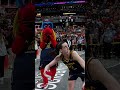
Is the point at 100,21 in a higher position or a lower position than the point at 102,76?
higher

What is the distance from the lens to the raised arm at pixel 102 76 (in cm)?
169

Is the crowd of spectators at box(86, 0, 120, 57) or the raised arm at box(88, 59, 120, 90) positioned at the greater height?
the crowd of spectators at box(86, 0, 120, 57)

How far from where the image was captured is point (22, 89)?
2.63 meters

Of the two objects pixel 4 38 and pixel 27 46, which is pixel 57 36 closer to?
pixel 27 46

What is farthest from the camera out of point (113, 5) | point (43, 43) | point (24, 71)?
point (43, 43)

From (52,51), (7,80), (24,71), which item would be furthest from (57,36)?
(7,80)

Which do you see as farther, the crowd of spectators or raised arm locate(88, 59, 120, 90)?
the crowd of spectators

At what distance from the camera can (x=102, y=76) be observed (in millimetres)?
1729

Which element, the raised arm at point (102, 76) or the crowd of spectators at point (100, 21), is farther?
the crowd of spectators at point (100, 21)

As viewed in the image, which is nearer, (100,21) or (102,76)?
(102,76)

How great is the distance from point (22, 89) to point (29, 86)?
0.09 metres

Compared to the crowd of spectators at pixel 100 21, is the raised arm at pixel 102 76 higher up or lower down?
lower down

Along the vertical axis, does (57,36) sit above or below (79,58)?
above

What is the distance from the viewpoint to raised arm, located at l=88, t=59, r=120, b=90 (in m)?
1.69
